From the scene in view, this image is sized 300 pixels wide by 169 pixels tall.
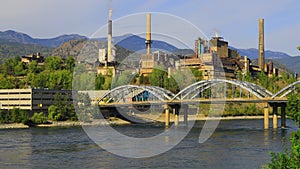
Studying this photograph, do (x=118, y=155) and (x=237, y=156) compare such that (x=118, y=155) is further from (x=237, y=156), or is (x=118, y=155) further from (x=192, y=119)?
(x=192, y=119)

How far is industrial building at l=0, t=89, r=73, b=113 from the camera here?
72562mm

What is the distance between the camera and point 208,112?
84562 millimetres

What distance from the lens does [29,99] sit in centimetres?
7269

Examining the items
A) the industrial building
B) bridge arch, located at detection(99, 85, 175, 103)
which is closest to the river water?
bridge arch, located at detection(99, 85, 175, 103)

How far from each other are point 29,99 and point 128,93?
47.1 ft

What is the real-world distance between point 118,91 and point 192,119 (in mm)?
12172

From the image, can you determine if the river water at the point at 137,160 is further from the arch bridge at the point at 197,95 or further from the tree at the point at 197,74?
the tree at the point at 197,74

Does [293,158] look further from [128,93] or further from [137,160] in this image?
[128,93]

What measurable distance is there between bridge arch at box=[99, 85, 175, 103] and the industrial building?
661 centimetres

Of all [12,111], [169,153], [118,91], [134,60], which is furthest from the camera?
[134,60]

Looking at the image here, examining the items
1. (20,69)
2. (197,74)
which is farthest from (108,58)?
(197,74)

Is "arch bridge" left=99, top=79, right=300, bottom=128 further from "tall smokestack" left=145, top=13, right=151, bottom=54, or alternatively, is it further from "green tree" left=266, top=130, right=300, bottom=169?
"green tree" left=266, top=130, right=300, bottom=169

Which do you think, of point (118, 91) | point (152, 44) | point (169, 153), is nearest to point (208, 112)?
point (118, 91)

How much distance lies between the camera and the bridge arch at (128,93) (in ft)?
232
